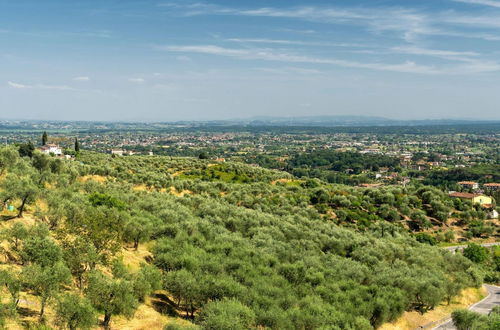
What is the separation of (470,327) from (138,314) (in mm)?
22037

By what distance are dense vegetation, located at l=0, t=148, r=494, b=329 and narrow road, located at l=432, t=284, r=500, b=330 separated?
78.5 inches

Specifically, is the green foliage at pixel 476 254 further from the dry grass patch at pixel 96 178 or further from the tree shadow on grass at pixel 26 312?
the tree shadow on grass at pixel 26 312

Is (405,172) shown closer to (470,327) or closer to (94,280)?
(470,327)

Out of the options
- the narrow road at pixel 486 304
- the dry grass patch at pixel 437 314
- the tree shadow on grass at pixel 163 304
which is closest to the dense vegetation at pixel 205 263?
the tree shadow on grass at pixel 163 304

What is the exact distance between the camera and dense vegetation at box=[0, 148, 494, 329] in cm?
2042

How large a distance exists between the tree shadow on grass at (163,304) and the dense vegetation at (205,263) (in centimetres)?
21

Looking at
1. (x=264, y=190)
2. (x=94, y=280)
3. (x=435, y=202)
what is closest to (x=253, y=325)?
(x=94, y=280)

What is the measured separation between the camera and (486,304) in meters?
39.0

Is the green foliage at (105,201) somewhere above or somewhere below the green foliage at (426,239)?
above

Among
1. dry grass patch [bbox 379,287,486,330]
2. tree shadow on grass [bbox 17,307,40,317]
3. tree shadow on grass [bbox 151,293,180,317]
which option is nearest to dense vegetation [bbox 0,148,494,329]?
tree shadow on grass [bbox 151,293,180,317]

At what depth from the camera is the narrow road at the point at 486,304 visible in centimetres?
3162

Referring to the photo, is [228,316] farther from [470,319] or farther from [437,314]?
[437,314]

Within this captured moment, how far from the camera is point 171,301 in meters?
26.5

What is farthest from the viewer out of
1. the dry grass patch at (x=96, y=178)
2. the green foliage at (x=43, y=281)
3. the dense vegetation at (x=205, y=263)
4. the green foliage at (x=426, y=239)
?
the green foliage at (x=426, y=239)
